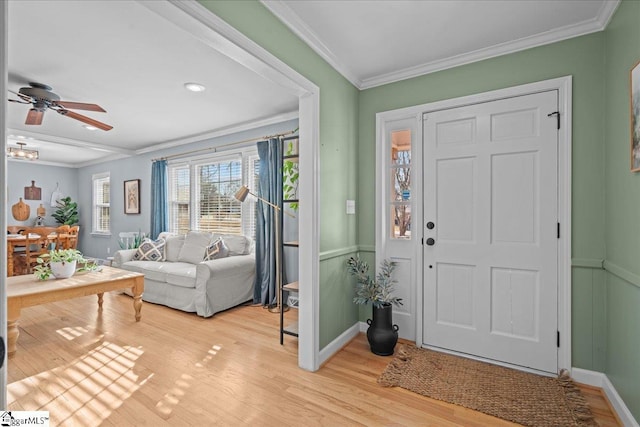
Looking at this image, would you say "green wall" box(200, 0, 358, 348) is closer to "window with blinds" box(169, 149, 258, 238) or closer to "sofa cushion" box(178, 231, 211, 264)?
"window with blinds" box(169, 149, 258, 238)

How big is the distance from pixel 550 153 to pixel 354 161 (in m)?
1.59

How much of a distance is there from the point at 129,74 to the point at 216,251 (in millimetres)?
2311

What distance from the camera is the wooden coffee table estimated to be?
8.45 ft

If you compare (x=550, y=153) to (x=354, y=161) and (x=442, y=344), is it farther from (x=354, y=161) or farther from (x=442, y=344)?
(x=442, y=344)

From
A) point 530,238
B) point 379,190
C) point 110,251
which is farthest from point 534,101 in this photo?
point 110,251

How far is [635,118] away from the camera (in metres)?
1.68

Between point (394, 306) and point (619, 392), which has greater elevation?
point (394, 306)

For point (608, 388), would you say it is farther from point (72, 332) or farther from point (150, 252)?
point (150, 252)

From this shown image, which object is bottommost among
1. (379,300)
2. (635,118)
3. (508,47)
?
(379,300)

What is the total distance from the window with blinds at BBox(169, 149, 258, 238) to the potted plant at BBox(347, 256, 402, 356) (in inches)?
84.6

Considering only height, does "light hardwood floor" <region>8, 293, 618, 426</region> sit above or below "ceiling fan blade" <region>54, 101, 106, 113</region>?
below

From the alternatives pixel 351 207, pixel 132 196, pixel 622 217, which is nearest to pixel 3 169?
pixel 351 207

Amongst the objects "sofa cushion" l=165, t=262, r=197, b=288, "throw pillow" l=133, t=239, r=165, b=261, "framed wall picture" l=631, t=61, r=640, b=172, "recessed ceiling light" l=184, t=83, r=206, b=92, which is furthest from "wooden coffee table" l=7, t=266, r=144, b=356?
"framed wall picture" l=631, t=61, r=640, b=172

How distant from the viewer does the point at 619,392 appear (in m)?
1.89
